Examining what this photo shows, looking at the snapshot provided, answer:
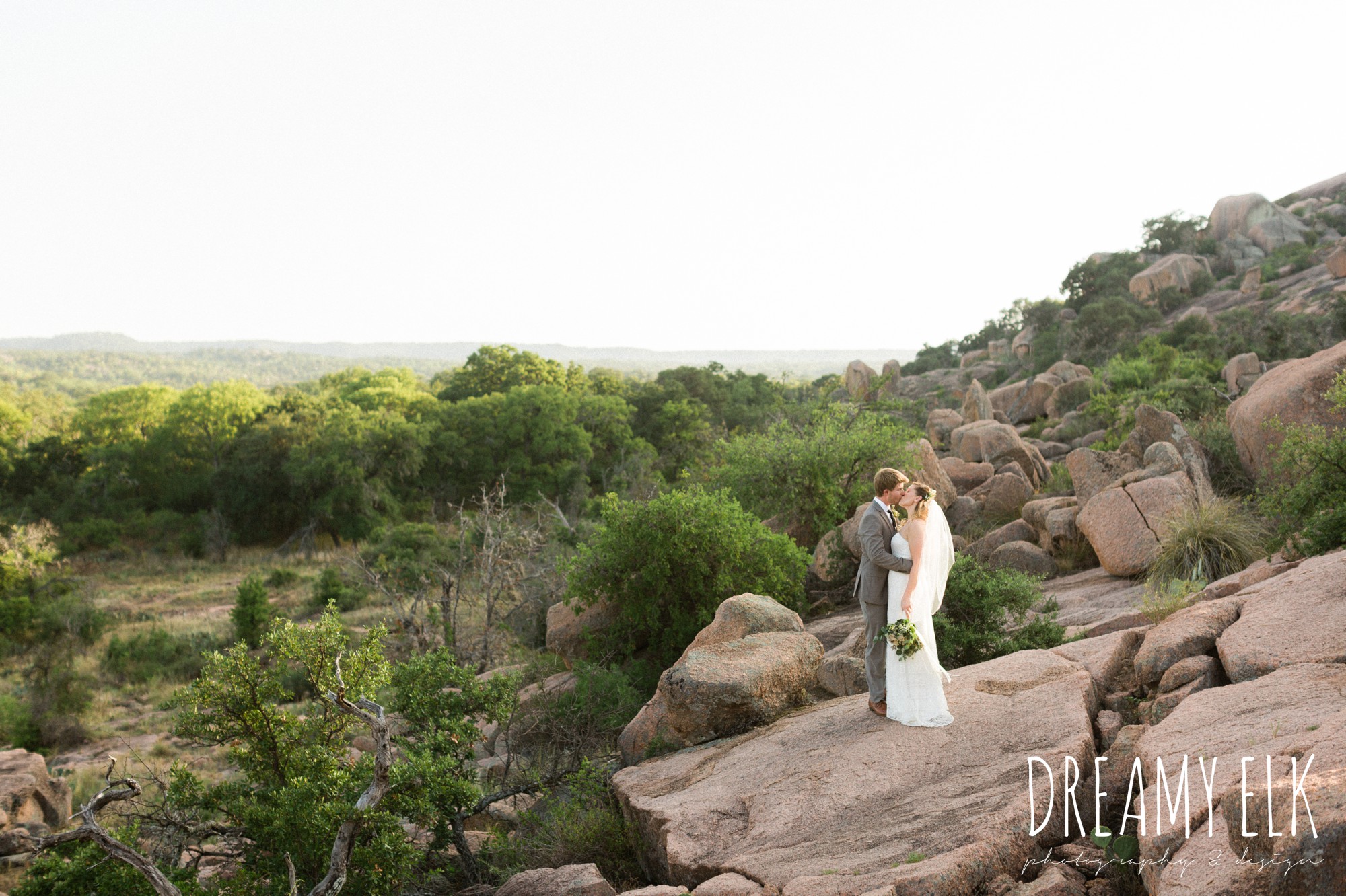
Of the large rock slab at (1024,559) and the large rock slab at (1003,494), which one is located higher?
the large rock slab at (1003,494)

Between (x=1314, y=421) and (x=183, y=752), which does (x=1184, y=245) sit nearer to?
(x=1314, y=421)

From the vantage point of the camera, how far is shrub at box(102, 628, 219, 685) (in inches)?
866

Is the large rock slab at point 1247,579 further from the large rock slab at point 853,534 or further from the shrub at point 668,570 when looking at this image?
the large rock slab at point 853,534

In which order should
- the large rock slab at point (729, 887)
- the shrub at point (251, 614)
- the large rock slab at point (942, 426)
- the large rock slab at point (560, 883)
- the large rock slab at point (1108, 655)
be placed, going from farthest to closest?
the large rock slab at point (942, 426) → the shrub at point (251, 614) → the large rock slab at point (1108, 655) → the large rock slab at point (560, 883) → the large rock slab at point (729, 887)

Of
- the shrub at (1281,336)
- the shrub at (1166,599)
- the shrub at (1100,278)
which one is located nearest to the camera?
the shrub at (1166,599)

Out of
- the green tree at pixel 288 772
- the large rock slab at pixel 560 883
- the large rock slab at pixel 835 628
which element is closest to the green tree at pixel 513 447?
the large rock slab at pixel 835 628

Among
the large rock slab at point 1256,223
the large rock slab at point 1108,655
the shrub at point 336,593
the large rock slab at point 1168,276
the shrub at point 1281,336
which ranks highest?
the large rock slab at point 1256,223

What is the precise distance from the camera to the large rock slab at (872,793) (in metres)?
4.94

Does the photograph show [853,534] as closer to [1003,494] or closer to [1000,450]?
[1003,494]

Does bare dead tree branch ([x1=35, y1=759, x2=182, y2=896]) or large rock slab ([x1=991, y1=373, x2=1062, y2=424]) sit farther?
large rock slab ([x1=991, y1=373, x2=1062, y2=424])

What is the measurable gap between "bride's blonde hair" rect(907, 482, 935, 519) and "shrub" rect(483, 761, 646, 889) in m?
3.57

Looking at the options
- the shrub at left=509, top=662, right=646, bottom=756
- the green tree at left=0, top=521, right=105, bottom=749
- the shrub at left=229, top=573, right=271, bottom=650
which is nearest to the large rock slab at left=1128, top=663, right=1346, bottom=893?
the shrub at left=509, top=662, right=646, bottom=756

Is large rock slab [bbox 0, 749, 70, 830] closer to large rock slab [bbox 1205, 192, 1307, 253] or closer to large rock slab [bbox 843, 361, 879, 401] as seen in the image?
large rock slab [bbox 843, 361, 879, 401]

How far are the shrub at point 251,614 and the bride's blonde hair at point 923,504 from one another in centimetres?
2147
